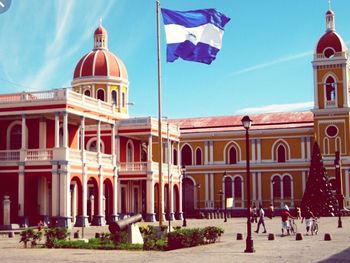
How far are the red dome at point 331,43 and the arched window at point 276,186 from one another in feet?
49.7

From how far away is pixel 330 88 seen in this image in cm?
7031

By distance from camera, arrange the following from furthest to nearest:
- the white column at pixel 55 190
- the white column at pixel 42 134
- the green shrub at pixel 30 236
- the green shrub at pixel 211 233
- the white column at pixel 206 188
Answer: the white column at pixel 206 188 < the white column at pixel 42 134 < the white column at pixel 55 190 < the green shrub at pixel 30 236 < the green shrub at pixel 211 233

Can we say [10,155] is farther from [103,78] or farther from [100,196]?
[103,78]

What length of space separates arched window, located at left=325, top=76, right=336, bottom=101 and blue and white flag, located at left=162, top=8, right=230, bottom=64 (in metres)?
46.8

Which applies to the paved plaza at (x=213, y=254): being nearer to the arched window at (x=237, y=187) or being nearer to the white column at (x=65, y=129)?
the white column at (x=65, y=129)

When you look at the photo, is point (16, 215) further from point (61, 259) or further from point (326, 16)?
point (326, 16)

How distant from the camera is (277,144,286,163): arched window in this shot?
7338cm

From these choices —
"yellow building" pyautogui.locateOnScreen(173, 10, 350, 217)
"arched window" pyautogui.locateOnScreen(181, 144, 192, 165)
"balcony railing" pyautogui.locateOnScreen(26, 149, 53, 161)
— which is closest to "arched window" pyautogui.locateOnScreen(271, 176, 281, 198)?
"yellow building" pyautogui.locateOnScreen(173, 10, 350, 217)

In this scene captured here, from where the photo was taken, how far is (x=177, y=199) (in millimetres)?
63625

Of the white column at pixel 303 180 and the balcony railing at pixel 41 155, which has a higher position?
Result: the balcony railing at pixel 41 155

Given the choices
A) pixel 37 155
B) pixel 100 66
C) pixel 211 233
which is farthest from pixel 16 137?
pixel 211 233

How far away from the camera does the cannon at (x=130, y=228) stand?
25.1m

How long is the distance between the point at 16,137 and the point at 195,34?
26.2 m

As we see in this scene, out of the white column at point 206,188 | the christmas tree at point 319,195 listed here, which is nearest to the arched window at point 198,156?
the white column at point 206,188
